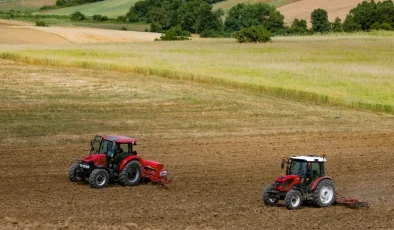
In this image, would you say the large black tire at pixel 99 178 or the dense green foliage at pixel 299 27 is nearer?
the large black tire at pixel 99 178

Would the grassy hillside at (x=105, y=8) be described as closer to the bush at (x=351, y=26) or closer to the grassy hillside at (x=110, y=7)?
the grassy hillside at (x=110, y=7)

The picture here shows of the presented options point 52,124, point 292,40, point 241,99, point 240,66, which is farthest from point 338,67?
point 52,124

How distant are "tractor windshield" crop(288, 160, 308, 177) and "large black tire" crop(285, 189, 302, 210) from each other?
56 centimetres

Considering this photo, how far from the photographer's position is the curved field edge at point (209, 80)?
4478 cm

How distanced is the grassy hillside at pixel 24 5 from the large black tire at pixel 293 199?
457ft

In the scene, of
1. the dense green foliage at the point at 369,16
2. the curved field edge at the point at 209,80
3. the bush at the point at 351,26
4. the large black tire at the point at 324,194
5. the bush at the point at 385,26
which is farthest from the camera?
the bush at the point at 351,26

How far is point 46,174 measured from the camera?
82.3 ft

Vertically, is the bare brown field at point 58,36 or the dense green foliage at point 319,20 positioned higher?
the dense green foliage at point 319,20

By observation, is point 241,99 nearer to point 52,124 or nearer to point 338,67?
point 52,124

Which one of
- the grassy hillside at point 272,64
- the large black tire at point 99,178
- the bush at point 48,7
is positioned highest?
the large black tire at point 99,178

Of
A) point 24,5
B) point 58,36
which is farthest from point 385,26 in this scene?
point 24,5

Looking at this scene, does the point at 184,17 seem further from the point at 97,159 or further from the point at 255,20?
the point at 97,159

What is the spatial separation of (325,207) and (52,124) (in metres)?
15.8

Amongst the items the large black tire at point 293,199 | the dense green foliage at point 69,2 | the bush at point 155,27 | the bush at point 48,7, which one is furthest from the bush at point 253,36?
the dense green foliage at point 69,2
